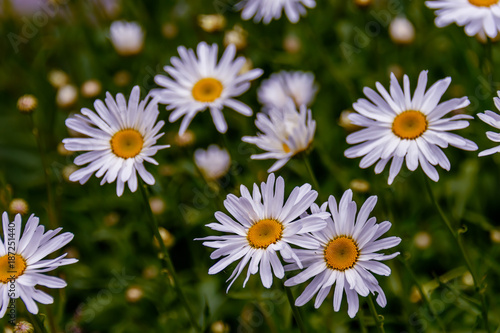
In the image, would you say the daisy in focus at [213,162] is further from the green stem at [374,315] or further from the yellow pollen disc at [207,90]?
the green stem at [374,315]

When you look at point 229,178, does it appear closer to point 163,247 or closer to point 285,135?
point 285,135

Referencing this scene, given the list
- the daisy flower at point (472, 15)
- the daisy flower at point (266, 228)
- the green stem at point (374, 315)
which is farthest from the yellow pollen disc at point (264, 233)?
the daisy flower at point (472, 15)

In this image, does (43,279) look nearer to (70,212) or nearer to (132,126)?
(132,126)

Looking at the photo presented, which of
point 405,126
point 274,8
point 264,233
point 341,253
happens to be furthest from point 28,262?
point 274,8

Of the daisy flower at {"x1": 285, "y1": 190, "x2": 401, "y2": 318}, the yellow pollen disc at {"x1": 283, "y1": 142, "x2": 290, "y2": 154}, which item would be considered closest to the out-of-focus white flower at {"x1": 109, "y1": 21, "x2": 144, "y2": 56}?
the yellow pollen disc at {"x1": 283, "y1": 142, "x2": 290, "y2": 154}

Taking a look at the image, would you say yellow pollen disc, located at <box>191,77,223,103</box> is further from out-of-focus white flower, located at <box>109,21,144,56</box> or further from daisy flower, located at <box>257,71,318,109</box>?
out-of-focus white flower, located at <box>109,21,144,56</box>

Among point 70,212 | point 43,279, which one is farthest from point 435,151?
point 70,212
